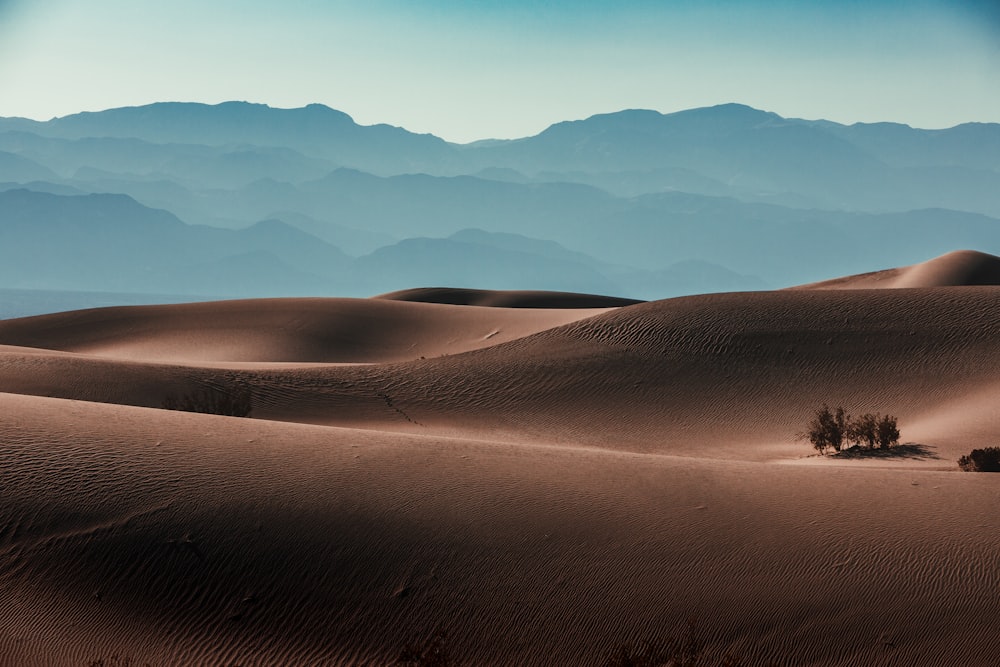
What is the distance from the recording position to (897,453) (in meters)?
16.8

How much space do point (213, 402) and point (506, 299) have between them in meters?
48.3

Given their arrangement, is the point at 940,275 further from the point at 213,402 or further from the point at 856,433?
the point at 213,402

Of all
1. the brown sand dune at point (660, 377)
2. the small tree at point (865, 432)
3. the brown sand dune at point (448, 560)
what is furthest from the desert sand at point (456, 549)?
the brown sand dune at point (660, 377)

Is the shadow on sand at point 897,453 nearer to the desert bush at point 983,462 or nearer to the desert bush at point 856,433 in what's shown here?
the desert bush at point 856,433

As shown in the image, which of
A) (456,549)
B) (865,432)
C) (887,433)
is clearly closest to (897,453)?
(887,433)

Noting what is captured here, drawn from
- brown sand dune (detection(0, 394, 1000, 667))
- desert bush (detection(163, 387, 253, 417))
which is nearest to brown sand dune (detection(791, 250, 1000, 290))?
desert bush (detection(163, 387, 253, 417))

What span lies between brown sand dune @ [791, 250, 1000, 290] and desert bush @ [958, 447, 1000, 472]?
35523 millimetres

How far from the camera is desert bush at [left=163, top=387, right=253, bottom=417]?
19.2m

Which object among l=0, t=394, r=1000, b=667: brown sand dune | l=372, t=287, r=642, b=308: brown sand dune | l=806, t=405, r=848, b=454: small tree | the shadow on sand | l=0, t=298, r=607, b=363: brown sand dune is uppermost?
l=372, t=287, r=642, b=308: brown sand dune

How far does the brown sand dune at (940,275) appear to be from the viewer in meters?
49.1

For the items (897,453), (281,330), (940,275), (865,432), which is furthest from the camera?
(940,275)

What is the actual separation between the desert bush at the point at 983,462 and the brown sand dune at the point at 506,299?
5061cm

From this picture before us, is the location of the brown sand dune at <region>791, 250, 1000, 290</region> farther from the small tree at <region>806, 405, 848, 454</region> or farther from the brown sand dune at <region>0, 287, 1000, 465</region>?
the small tree at <region>806, 405, 848, 454</region>

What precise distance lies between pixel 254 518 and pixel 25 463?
257 centimetres
